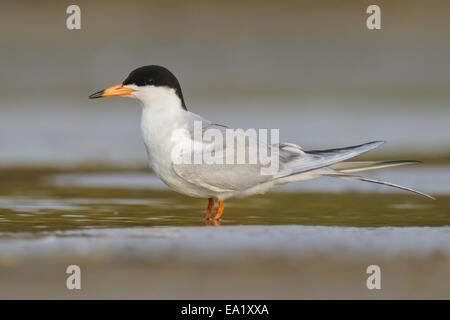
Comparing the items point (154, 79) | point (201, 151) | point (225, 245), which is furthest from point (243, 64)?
point (225, 245)

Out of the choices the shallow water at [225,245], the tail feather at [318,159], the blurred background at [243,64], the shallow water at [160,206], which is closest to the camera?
the shallow water at [225,245]

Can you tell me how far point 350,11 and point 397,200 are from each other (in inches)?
417

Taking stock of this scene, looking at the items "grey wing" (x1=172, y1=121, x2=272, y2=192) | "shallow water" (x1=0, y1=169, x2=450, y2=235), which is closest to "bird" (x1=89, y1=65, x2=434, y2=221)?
"grey wing" (x1=172, y1=121, x2=272, y2=192)

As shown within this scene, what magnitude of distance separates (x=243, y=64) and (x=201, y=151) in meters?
9.74

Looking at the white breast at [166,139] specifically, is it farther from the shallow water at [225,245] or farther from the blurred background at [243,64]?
the blurred background at [243,64]

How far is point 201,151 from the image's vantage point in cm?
670

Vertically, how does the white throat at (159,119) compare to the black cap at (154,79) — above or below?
below

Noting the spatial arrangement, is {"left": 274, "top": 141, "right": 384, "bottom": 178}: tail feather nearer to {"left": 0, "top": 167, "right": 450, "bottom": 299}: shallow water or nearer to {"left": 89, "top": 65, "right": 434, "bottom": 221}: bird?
{"left": 89, "top": 65, "right": 434, "bottom": 221}: bird

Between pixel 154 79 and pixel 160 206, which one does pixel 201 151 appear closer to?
pixel 154 79

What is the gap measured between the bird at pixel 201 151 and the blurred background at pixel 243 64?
4.65 meters

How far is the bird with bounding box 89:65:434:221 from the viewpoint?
262 inches

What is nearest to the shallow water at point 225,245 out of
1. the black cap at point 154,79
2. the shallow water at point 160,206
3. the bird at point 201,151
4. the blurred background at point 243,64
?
the shallow water at point 160,206

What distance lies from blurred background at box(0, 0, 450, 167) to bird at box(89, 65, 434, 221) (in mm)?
4651

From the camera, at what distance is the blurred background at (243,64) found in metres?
12.9
